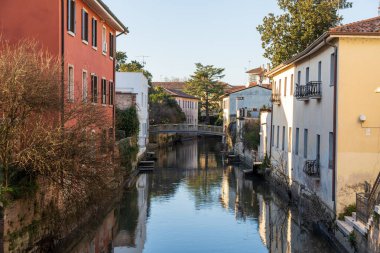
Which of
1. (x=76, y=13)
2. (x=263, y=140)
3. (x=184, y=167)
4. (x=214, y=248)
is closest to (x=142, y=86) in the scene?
(x=184, y=167)

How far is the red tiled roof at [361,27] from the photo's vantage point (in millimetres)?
17342

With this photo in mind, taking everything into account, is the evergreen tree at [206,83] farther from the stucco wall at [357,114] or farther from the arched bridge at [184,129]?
the stucco wall at [357,114]

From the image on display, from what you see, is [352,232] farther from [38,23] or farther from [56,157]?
[38,23]

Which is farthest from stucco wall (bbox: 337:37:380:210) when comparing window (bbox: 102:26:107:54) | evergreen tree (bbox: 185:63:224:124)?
evergreen tree (bbox: 185:63:224:124)

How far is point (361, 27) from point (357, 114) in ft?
9.49

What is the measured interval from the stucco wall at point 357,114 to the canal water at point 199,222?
241 centimetres

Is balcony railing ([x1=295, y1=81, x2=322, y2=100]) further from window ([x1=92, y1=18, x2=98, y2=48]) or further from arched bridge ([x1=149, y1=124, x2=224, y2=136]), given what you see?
arched bridge ([x1=149, y1=124, x2=224, y2=136])

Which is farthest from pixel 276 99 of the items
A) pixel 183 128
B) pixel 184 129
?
pixel 183 128

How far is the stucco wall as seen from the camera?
17.5 meters

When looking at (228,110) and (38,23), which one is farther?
(228,110)

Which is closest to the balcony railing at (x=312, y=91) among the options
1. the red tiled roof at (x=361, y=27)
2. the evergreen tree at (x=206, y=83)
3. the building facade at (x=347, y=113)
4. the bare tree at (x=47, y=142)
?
the building facade at (x=347, y=113)

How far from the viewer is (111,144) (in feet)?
53.8

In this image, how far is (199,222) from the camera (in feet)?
71.2

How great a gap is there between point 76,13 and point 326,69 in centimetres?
941
